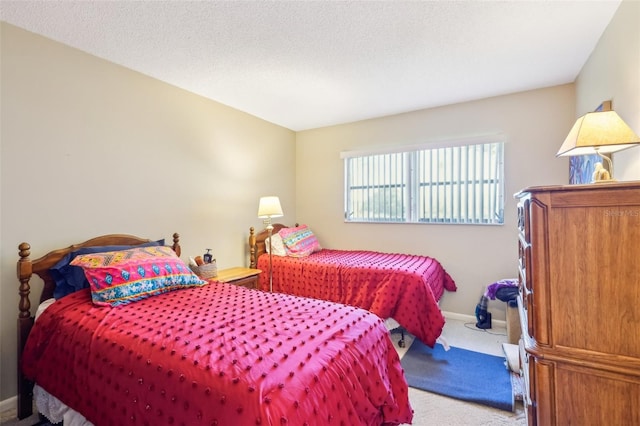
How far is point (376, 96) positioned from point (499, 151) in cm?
144

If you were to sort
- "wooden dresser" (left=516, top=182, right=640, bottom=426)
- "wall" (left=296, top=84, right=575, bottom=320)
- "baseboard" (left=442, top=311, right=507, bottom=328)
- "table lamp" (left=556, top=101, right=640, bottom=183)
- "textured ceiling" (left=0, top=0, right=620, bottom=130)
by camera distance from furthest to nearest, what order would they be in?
"baseboard" (left=442, top=311, right=507, bottom=328) → "wall" (left=296, top=84, right=575, bottom=320) → "textured ceiling" (left=0, top=0, right=620, bottom=130) → "table lamp" (left=556, top=101, right=640, bottom=183) → "wooden dresser" (left=516, top=182, right=640, bottom=426)

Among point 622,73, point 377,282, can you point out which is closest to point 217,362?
point 377,282

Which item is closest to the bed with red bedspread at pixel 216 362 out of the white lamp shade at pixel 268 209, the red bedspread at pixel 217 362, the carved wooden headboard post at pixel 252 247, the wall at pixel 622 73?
the red bedspread at pixel 217 362

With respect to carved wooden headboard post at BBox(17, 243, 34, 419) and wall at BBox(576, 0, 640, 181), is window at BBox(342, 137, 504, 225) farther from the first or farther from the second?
carved wooden headboard post at BBox(17, 243, 34, 419)

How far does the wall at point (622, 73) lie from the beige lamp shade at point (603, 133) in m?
0.42

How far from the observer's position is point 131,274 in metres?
2.00

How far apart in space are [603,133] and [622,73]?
2.75 ft

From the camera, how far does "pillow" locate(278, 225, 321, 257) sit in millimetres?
3775

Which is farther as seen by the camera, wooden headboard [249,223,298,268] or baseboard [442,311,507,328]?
wooden headboard [249,223,298,268]

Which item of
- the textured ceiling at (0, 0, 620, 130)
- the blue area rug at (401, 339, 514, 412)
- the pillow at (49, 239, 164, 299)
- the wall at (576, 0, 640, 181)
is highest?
the textured ceiling at (0, 0, 620, 130)

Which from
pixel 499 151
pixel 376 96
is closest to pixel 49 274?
pixel 376 96

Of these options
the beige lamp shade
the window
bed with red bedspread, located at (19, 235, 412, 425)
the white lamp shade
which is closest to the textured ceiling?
the window

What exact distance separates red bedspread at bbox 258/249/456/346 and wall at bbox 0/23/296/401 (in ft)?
2.50

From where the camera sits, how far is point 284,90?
121 inches
